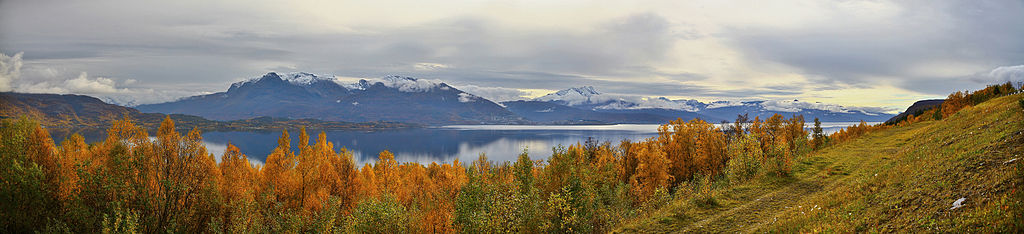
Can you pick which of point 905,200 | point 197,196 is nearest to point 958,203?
point 905,200

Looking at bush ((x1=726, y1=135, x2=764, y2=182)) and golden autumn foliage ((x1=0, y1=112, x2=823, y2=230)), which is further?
bush ((x1=726, y1=135, x2=764, y2=182))

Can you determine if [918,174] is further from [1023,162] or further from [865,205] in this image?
[1023,162]

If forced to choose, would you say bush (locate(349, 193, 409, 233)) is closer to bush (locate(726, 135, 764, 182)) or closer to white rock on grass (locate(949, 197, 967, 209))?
Result: white rock on grass (locate(949, 197, 967, 209))

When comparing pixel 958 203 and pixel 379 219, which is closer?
pixel 958 203

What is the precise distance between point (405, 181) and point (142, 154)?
160 feet

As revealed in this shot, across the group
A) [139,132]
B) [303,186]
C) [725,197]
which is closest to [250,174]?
[303,186]

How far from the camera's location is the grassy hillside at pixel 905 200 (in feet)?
31.9

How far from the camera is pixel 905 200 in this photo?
40.1 feet

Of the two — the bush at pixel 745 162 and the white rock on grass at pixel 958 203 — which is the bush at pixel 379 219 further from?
the bush at pixel 745 162

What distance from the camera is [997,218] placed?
8.80 meters

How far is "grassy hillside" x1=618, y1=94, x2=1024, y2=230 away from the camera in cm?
971

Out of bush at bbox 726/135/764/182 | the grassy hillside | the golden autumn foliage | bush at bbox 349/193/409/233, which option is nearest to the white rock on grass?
the grassy hillside

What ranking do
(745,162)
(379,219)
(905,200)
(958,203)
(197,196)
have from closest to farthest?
(958,203)
(905,200)
(379,219)
(745,162)
(197,196)

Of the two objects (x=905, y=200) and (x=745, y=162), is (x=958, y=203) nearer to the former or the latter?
(x=905, y=200)
